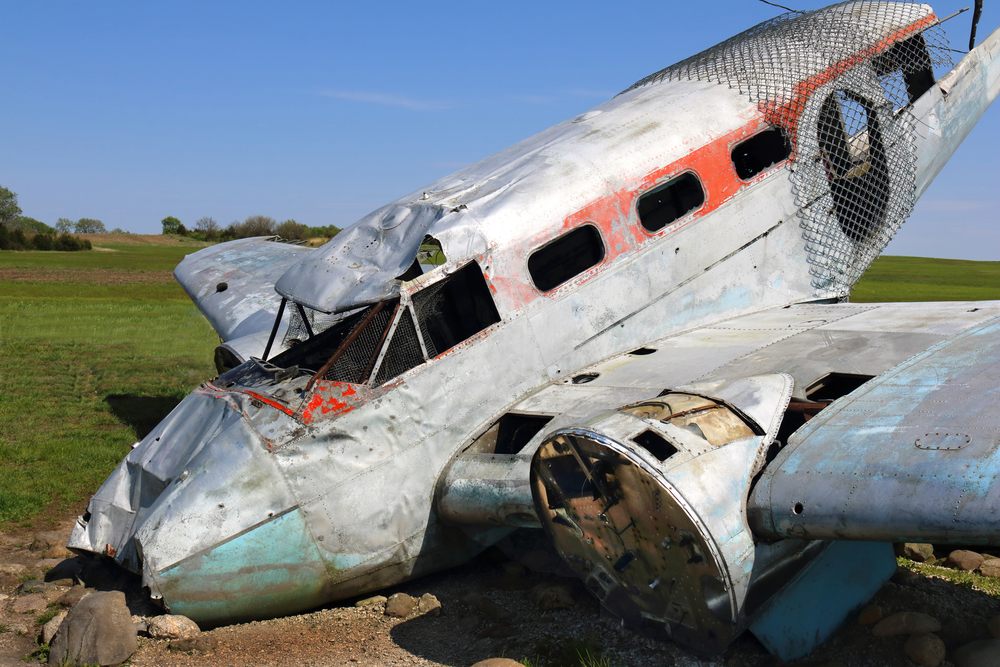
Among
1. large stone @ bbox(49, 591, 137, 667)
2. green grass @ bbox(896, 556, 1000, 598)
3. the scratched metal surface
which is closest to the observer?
the scratched metal surface

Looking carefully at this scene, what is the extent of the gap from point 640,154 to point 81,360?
1704 centimetres

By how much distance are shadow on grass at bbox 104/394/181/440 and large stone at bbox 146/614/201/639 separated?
7195 millimetres

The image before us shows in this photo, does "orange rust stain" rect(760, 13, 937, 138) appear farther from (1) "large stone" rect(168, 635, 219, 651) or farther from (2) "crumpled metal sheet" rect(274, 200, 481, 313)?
(1) "large stone" rect(168, 635, 219, 651)

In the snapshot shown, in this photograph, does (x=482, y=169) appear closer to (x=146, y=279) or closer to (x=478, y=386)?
(x=478, y=386)

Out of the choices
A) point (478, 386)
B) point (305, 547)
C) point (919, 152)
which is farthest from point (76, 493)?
point (919, 152)

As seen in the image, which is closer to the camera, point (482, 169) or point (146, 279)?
point (482, 169)

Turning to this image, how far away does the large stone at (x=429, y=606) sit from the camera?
7.13 metres

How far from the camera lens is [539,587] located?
7.45 m

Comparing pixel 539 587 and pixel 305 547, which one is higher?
pixel 305 547

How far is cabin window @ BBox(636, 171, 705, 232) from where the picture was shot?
905 cm

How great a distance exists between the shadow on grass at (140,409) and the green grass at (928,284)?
1001 inches

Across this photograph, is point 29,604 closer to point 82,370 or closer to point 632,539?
point 632,539

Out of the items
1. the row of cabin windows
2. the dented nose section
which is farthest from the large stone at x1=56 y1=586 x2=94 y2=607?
the row of cabin windows

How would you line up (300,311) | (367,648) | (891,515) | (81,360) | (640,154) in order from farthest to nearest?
(81,360)
(640,154)
(300,311)
(367,648)
(891,515)
